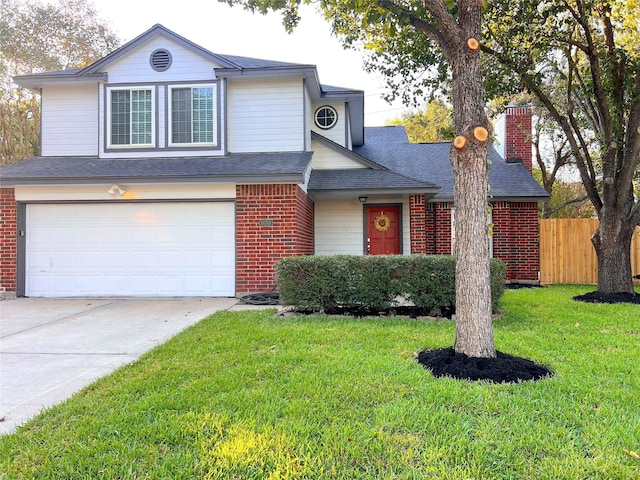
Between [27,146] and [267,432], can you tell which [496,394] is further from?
[27,146]

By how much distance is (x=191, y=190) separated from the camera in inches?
351

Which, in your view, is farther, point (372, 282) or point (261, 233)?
point (261, 233)

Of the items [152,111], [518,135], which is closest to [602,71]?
[518,135]

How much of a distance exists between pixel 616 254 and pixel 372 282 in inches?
239

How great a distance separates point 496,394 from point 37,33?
919 inches

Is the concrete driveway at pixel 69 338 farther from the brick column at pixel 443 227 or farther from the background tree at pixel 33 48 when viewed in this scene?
the background tree at pixel 33 48

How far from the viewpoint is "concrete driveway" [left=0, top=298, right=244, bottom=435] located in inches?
140

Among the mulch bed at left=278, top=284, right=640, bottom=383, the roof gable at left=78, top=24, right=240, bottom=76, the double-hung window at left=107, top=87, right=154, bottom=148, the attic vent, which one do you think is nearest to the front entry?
the roof gable at left=78, top=24, right=240, bottom=76

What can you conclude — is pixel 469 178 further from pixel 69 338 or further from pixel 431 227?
pixel 431 227

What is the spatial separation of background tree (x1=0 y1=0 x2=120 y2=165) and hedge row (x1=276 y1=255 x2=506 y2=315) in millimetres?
16330

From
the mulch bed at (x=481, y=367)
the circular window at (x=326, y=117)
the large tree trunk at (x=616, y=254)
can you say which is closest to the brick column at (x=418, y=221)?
the circular window at (x=326, y=117)

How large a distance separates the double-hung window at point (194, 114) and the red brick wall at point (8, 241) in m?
3.77

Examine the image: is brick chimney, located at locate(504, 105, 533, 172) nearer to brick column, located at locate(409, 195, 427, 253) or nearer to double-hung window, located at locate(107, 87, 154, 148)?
brick column, located at locate(409, 195, 427, 253)

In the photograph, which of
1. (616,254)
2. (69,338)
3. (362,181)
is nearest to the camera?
(69,338)
